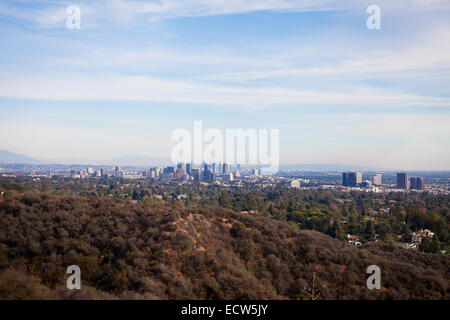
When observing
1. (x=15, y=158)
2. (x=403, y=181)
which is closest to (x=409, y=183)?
(x=403, y=181)

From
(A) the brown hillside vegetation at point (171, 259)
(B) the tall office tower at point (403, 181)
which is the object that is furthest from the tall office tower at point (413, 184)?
(A) the brown hillside vegetation at point (171, 259)

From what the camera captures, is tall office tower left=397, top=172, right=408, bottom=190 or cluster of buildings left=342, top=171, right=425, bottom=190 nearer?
cluster of buildings left=342, top=171, right=425, bottom=190

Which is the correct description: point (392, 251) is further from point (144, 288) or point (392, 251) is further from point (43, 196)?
point (43, 196)

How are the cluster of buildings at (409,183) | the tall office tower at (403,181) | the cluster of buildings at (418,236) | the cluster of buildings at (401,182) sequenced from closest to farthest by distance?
the cluster of buildings at (418,236) < the cluster of buildings at (409,183) < the cluster of buildings at (401,182) < the tall office tower at (403,181)

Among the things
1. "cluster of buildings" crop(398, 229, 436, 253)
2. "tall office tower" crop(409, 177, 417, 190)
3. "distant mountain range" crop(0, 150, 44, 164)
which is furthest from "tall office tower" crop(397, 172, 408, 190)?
"distant mountain range" crop(0, 150, 44, 164)

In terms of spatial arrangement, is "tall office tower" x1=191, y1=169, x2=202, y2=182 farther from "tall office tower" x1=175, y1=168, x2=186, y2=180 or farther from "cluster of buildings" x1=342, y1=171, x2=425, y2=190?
"cluster of buildings" x1=342, y1=171, x2=425, y2=190

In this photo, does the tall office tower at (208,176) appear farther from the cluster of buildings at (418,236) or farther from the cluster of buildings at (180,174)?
the cluster of buildings at (418,236)

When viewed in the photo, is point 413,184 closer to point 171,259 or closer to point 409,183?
point 409,183

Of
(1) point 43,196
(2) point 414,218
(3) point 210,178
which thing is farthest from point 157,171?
(1) point 43,196
